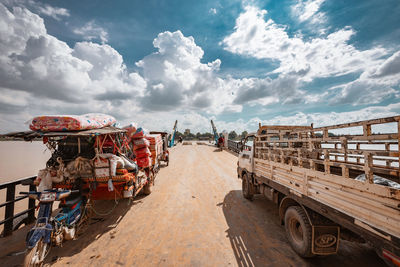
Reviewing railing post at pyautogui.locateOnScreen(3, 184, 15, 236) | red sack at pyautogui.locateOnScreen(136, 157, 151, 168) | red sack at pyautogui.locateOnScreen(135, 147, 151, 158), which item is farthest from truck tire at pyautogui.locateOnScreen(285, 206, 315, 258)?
railing post at pyautogui.locateOnScreen(3, 184, 15, 236)

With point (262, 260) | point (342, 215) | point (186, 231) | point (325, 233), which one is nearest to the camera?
point (342, 215)

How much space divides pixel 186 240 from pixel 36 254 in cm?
280

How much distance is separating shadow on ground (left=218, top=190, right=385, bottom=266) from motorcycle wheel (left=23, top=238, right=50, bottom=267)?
3.67 m

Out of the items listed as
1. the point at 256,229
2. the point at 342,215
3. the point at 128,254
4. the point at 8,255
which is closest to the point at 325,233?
the point at 342,215

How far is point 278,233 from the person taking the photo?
164 inches

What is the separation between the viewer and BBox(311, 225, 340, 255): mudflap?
2973 mm

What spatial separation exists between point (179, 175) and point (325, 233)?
7817 millimetres

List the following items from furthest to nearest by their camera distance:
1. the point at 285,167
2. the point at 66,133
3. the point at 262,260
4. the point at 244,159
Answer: the point at 244,159 → the point at 285,167 → the point at 66,133 → the point at 262,260

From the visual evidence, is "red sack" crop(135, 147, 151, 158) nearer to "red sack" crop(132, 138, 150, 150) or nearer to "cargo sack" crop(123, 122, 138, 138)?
"red sack" crop(132, 138, 150, 150)

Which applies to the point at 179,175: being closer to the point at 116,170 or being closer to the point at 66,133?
the point at 116,170

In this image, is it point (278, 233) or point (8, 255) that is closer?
point (8, 255)

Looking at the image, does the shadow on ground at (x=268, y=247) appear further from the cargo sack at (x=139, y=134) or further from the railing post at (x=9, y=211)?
the railing post at (x=9, y=211)

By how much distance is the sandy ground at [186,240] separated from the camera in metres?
3.27

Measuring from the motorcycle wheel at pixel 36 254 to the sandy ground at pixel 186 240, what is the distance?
1.33ft
